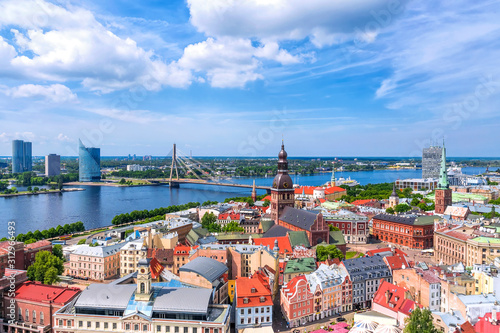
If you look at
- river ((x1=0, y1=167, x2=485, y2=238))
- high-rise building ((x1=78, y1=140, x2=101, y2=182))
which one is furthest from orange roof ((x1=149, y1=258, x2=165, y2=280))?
high-rise building ((x1=78, y1=140, x2=101, y2=182))

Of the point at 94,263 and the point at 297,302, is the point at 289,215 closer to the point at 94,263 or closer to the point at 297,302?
the point at 297,302

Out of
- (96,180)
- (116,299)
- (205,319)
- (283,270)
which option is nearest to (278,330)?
(205,319)

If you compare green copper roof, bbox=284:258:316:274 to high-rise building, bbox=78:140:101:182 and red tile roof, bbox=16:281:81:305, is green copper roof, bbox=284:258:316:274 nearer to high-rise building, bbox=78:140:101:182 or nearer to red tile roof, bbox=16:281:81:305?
red tile roof, bbox=16:281:81:305

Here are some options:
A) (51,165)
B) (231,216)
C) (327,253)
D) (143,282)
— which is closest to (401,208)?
(231,216)

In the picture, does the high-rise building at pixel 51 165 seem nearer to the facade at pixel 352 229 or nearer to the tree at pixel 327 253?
the facade at pixel 352 229

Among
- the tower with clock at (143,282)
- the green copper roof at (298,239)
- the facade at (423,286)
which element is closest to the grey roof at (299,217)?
the green copper roof at (298,239)
